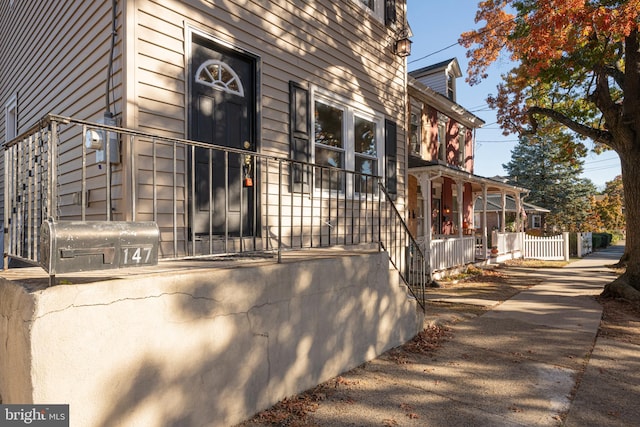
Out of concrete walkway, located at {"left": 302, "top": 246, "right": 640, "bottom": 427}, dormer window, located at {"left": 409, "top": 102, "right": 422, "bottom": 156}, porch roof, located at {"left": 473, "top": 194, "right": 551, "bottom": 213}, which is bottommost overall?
concrete walkway, located at {"left": 302, "top": 246, "right": 640, "bottom": 427}

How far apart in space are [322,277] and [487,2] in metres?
10.6

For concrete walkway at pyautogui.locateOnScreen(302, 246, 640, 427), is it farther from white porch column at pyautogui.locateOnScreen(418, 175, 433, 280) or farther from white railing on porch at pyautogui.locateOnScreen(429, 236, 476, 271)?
white railing on porch at pyautogui.locateOnScreen(429, 236, 476, 271)

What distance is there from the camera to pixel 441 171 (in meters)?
10.5

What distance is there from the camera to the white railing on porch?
10.5m

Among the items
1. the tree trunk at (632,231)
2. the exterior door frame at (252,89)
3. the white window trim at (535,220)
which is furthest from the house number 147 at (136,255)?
the white window trim at (535,220)

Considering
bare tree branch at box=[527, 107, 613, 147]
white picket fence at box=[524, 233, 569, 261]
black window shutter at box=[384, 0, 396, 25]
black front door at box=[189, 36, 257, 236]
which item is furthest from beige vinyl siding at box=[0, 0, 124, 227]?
white picket fence at box=[524, 233, 569, 261]

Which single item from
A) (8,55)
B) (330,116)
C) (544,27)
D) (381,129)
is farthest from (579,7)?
(8,55)

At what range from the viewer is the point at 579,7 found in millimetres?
7105

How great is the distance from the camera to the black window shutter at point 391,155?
769 cm

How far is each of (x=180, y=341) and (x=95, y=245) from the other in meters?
0.83

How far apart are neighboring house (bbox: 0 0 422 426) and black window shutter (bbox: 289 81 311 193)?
0.11 feet

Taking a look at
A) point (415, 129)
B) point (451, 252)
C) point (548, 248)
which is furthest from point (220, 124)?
point (548, 248)

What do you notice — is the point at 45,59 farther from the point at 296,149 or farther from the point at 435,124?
the point at 435,124

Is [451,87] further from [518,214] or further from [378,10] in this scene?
[378,10]
